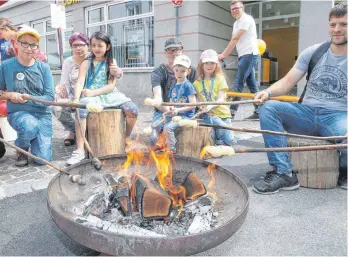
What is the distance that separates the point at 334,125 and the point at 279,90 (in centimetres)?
62

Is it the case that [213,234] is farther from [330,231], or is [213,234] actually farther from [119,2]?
[119,2]

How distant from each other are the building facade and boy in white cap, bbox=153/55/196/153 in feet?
15.3

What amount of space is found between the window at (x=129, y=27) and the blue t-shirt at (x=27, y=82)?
6510 mm

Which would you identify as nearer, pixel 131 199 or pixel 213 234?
pixel 213 234

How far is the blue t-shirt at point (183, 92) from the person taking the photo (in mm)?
3773

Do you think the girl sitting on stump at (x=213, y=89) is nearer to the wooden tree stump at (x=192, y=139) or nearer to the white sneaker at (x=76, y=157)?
the wooden tree stump at (x=192, y=139)

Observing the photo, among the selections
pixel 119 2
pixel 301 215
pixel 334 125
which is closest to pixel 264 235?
pixel 301 215

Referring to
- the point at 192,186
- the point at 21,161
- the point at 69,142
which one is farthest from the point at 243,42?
the point at 21,161

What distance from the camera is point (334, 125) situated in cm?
281

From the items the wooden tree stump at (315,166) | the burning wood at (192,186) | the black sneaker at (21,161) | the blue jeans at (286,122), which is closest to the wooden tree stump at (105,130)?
the black sneaker at (21,161)

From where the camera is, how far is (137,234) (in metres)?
1.70

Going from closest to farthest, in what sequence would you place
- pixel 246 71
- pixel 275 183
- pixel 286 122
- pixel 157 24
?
pixel 275 183 < pixel 286 122 < pixel 246 71 < pixel 157 24

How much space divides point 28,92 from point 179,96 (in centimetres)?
183

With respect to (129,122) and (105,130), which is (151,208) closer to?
(105,130)
